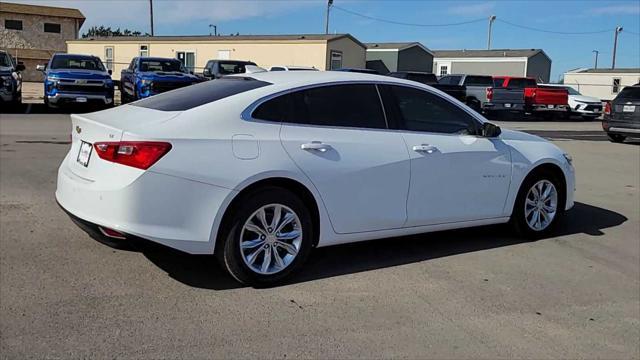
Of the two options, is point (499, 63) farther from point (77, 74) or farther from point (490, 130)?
point (490, 130)

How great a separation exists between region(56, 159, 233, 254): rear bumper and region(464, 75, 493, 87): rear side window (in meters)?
25.5

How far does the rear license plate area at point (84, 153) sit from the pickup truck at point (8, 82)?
1521 centimetres

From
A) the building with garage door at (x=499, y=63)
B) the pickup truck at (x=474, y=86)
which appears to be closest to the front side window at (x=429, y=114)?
the pickup truck at (x=474, y=86)

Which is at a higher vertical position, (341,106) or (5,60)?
(5,60)

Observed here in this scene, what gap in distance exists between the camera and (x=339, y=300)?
14.7 ft

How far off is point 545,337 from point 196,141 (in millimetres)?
2676

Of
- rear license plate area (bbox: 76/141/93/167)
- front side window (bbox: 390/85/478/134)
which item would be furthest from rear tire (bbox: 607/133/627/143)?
rear license plate area (bbox: 76/141/93/167)

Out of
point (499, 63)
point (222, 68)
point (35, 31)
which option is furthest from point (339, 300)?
point (35, 31)

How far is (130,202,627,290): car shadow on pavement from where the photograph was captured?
4.81m

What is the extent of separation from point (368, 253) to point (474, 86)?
2376 cm

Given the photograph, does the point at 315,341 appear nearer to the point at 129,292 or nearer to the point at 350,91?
the point at 129,292

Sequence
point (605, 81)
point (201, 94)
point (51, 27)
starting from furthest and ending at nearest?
point (51, 27) < point (605, 81) < point (201, 94)

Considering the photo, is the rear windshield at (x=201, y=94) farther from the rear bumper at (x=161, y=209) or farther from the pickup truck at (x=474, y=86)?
the pickup truck at (x=474, y=86)

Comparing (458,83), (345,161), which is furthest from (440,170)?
(458,83)
